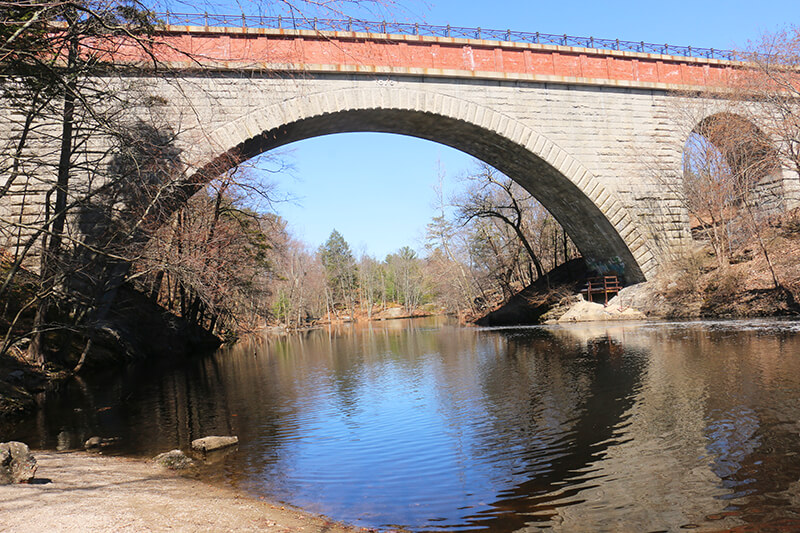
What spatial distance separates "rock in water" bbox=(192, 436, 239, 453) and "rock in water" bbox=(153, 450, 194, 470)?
55cm

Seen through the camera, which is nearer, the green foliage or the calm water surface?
the calm water surface

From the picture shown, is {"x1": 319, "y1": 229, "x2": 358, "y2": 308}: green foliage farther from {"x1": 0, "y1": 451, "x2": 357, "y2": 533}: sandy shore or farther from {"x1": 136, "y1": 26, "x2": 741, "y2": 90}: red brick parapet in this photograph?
{"x1": 0, "y1": 451, "x2": 357, "y2": 533}: sandy shore

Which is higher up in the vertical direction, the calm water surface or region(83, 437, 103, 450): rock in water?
region(83, 437, 103, 450): rock in water

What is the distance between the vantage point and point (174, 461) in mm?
5711

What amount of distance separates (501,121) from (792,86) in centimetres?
923

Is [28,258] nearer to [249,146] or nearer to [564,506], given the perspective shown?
[249,146]

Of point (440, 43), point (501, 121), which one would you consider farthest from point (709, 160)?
point (440, 43)

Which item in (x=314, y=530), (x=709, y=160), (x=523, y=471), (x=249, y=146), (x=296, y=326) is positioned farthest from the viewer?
(x=296, y=326)

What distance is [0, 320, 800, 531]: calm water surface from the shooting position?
3932 mm

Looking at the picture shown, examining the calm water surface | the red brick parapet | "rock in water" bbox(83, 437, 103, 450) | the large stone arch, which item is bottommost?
the calm water surface

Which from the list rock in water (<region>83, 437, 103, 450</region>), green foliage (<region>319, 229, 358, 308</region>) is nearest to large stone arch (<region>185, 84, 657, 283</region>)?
rock in water (<region>83, 437, 103, 450</region>)

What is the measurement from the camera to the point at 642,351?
1121 cm

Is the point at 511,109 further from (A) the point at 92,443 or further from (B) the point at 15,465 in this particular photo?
(B) the point at 15,465

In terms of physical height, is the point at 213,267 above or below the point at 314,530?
above
